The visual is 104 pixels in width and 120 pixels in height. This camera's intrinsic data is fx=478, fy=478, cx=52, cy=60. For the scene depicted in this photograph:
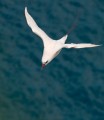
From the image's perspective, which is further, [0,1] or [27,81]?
[0,1]

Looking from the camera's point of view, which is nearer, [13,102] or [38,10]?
[13,102]

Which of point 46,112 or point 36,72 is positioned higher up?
point 36,72

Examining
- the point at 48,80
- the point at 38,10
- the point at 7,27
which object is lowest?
the point at 48,80

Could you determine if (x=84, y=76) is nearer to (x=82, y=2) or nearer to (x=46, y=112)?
(x=46, y=112)

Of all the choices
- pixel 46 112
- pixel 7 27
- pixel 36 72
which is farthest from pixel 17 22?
pixel 46 112

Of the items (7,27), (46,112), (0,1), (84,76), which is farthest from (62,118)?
(0,1)

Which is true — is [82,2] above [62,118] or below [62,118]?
above

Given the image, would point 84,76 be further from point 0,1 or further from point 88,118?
point 0,1
